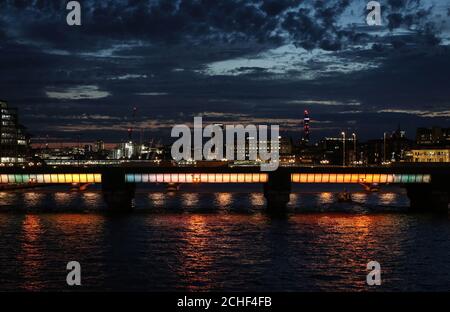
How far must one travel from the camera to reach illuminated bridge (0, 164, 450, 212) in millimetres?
120312

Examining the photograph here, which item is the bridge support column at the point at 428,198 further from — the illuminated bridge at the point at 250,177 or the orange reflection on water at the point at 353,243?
the orange reflection on water at the point at 353,243

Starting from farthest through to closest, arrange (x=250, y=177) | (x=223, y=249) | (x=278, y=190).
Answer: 1. (x=250, y=177)
2. (x=278, y=190)
3. (x=223, y=249)

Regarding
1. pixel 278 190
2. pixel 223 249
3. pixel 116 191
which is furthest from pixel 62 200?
pixel 223 249

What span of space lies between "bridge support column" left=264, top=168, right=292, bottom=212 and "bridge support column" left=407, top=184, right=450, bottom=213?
23.6 m

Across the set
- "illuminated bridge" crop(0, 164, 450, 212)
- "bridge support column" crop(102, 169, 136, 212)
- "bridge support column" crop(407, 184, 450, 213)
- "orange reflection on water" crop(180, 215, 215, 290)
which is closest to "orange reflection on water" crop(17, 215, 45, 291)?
"orange reflection on water" crop(180, 215, 215, 290)

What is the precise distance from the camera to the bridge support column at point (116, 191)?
11869 cm

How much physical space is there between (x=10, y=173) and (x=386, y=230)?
73699 mm

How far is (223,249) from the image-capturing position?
71.3 meters

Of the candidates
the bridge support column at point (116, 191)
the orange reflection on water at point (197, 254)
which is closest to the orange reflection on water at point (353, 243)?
the orange reflection on water at point (197, 254)

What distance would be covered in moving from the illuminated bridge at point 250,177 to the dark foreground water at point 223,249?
5.68 metres

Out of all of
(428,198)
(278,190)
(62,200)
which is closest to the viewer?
(278,190)

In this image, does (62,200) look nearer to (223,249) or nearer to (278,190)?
(278,190)

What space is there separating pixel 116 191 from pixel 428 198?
186 feet
